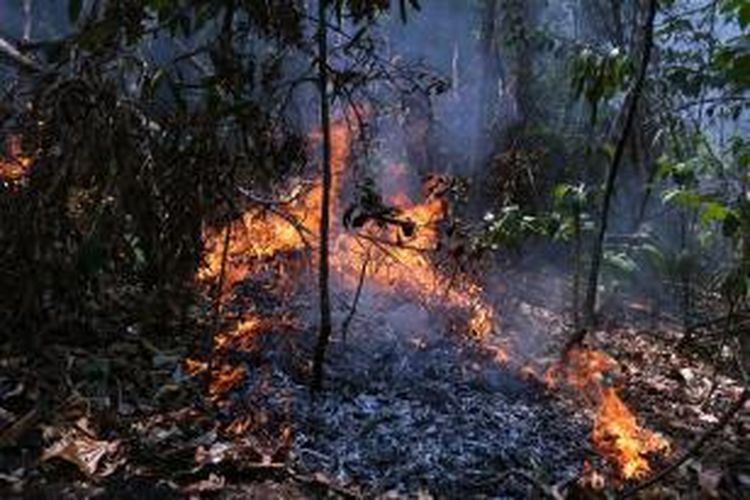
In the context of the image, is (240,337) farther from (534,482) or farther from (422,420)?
(534,482)

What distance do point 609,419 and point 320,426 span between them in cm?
192

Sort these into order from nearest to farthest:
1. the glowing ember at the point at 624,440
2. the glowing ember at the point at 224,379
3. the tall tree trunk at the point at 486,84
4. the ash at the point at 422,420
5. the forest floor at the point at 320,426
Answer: the forest floor at the point at 320,426 → the ash at the point at 422,420 → the glowing ember at the point at 624,440 → the glowing ember at the point at 224,379 → the tall tree trunk at the point at 486,84

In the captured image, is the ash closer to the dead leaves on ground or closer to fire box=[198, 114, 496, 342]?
fire box=[198, 114, 496, 342]

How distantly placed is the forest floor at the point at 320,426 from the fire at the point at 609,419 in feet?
0.35

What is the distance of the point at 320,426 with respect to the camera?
203 inches

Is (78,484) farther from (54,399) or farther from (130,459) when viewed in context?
(54,399)

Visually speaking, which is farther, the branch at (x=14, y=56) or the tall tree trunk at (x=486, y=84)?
the tall tree trunk at (x=486, y=84)

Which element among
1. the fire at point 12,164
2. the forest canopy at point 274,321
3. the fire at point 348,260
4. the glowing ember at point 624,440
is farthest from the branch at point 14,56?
the glowing ember at point 624,440

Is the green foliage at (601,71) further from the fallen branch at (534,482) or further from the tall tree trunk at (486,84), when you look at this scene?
the tall tree trunk at (486,84)

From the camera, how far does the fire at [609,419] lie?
5305 mm

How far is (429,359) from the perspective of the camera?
6.35 m

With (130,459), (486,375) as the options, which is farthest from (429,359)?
(130,459)

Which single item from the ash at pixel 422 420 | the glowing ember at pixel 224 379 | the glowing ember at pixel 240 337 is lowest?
the ash at pixel 422 420

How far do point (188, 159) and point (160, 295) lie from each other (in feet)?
4.99
